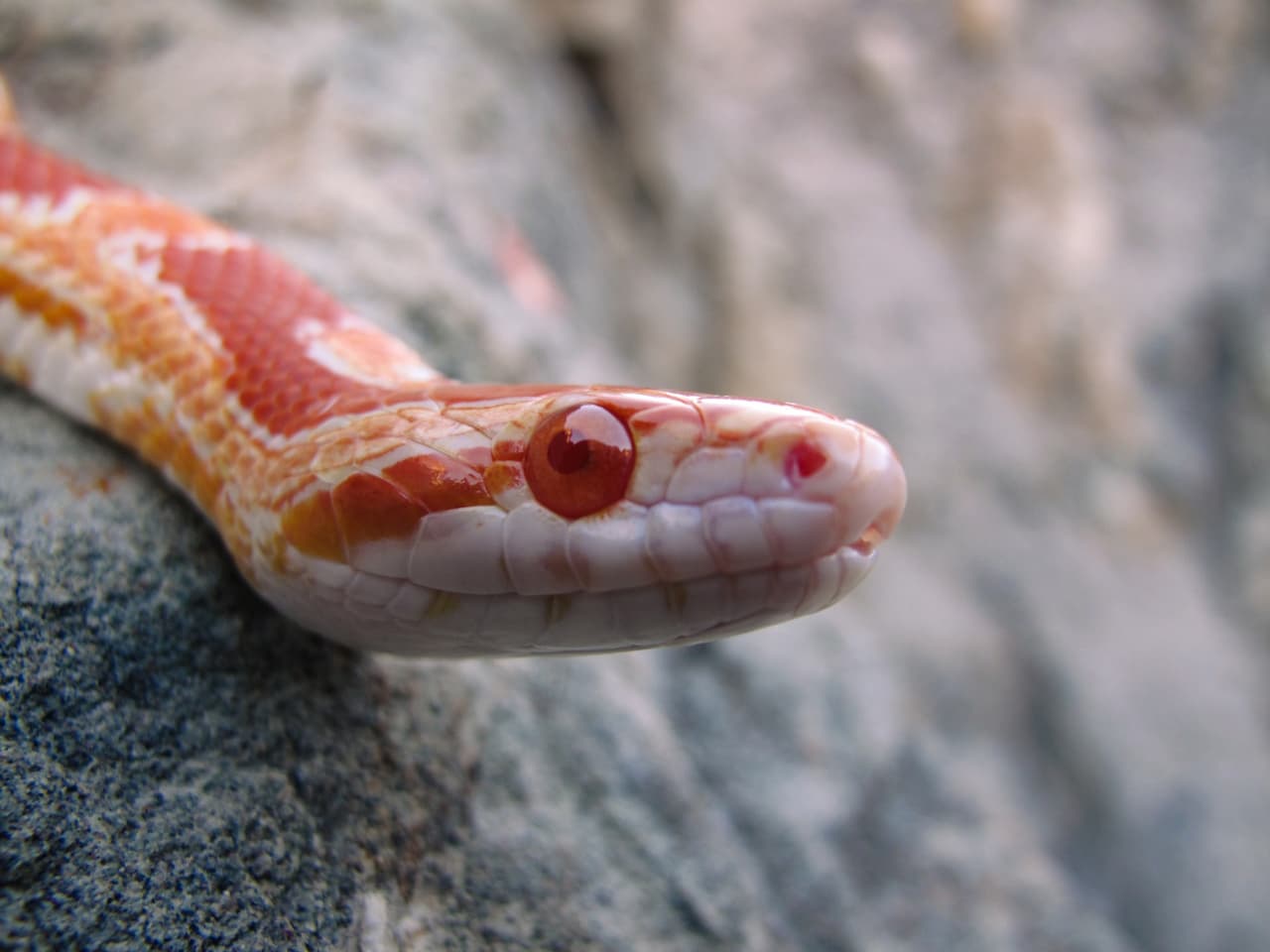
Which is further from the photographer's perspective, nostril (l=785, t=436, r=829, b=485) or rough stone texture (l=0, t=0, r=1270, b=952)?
rough stone texture (l=0, t=0, r=1270, b=952)

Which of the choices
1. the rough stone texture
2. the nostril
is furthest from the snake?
the rough stone texture

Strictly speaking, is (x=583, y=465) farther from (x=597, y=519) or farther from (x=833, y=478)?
(x=833, y=478)

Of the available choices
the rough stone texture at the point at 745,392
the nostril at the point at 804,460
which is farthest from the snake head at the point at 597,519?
the rough stone texture at the point at 745,392

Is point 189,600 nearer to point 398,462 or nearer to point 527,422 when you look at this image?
point 398,462

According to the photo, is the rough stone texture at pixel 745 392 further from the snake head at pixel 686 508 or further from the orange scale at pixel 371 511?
the snake head at pixel 686 508

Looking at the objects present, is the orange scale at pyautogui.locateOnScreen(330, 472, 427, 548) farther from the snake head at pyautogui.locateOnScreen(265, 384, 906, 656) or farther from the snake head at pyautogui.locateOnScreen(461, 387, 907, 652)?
the snake head at pyautogui.locateOnScreen(461, 387, 907, 652)

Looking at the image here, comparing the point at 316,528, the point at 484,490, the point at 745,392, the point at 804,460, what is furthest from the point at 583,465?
the point at 745,392

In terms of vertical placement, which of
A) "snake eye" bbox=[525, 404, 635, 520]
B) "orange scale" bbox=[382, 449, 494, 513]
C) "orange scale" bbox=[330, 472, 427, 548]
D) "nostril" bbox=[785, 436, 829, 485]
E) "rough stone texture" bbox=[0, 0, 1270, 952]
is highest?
"nostril" bbox=[785, 436, 829, 485]
